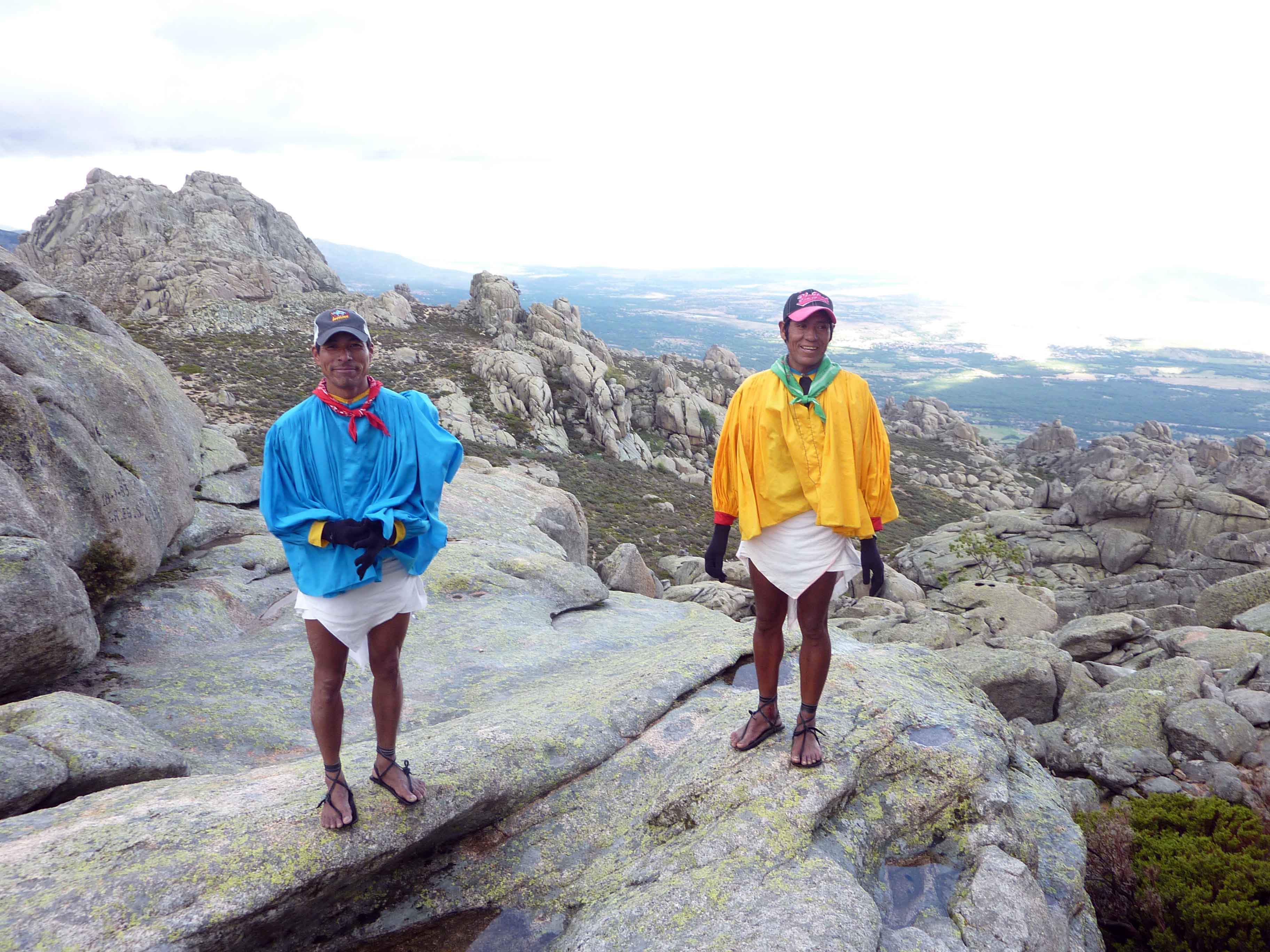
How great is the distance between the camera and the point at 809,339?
489cm

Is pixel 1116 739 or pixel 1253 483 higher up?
pixel 1116 739

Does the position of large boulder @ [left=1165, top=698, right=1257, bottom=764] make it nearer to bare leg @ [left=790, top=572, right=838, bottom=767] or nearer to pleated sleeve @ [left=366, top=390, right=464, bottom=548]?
bare leg @ [left=790, top=572, right=838, bottom=767]

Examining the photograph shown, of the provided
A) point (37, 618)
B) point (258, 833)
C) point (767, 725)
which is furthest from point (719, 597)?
point (258, 833)

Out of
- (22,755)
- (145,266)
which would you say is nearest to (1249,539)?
(22,755)

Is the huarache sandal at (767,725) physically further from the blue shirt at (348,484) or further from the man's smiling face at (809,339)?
the blue shirt at (348,484)

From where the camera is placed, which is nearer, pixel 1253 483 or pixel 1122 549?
pixel 1122 549

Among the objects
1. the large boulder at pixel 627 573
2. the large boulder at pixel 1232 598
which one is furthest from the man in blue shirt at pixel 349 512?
the large boulder at pixel 1232 598

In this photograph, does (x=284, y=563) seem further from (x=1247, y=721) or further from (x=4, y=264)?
(x=1247, y=721)

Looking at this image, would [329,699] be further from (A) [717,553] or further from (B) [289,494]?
(A) [717,553]

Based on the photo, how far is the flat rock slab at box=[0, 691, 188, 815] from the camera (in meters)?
4.93

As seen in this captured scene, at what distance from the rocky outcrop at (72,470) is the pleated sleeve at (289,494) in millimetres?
4110

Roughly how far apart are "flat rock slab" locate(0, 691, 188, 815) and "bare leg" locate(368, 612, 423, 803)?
2.23 metres

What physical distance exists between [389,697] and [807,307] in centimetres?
414

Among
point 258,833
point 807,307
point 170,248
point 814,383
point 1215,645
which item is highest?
point 170,248
